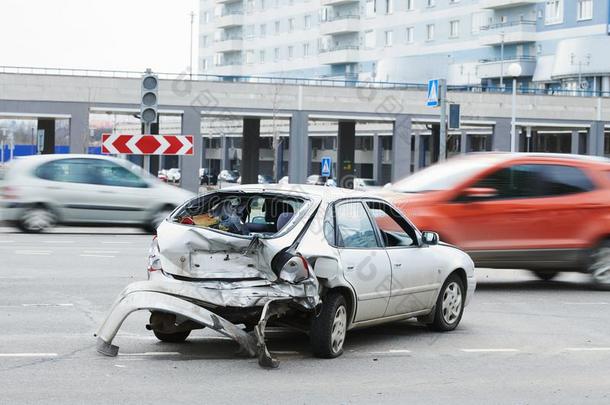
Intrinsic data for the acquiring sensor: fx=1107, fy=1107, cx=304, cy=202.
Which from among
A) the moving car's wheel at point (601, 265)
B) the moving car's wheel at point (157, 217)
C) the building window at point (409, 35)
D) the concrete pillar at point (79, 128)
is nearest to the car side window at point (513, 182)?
the moving car's wheel at point (601, 265)

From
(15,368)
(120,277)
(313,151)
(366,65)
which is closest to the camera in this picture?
(15,368)

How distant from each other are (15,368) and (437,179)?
26.3 ft

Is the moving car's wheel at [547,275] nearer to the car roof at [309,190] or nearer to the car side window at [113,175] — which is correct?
the car roof at [309,190]

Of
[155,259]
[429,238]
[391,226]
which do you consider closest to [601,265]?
[429,238]

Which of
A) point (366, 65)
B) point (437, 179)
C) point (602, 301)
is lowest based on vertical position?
point (602, 301)

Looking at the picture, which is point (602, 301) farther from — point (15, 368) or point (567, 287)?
point (15, 368)

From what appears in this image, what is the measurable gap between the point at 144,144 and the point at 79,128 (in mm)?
27487

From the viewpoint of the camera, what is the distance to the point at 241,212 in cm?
991

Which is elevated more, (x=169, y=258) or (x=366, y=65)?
(x=366, y=65)

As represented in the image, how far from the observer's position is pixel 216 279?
8.93 meters

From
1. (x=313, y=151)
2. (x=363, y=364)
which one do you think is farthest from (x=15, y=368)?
(x=313, y=151)

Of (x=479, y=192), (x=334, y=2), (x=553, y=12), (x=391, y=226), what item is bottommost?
(x=391, y=226)

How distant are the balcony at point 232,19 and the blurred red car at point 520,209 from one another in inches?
3339

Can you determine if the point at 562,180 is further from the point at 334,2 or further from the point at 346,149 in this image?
the point at 334,2
